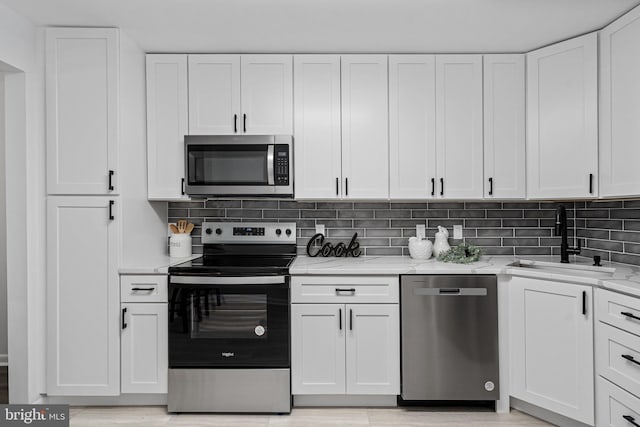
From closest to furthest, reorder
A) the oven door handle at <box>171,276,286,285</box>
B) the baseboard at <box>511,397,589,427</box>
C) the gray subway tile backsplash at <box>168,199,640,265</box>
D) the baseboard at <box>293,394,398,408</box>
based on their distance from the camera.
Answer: the baseboard at <box>511,397,589,427</box>
the oven door handle at <box>171,276,286,285</box>
the baseboard at <box>293,394,398,408</box>
the gray subway tile backsplash at <box>168,199,640,265</box>

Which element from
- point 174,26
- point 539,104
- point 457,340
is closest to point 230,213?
point 174,26

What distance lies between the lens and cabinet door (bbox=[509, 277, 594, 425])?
2176mm

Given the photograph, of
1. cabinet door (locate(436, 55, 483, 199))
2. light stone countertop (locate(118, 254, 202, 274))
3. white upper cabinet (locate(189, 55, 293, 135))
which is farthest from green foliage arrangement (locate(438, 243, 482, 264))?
light stone countertop (locate(118, 254, 202, 274))

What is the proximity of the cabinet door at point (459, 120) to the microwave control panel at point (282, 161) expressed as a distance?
1037 millimetres

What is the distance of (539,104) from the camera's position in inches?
105

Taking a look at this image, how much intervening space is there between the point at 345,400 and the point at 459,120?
2.00 metres

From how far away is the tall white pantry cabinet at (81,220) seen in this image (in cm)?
243

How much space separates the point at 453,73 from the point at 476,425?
224cm

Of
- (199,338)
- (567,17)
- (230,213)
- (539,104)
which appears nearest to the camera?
(567,17)

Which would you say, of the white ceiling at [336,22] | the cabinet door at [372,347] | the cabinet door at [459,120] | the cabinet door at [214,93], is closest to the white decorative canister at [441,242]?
the cabinet door at [459,120]

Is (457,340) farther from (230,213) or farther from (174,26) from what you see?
(174,26)

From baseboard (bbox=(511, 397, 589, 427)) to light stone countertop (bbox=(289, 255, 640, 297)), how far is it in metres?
0.80

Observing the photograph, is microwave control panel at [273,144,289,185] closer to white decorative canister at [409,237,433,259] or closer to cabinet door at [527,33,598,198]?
white decorative canister at [409,237,433,259]

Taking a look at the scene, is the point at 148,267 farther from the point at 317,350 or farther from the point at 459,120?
the point at 459,120
